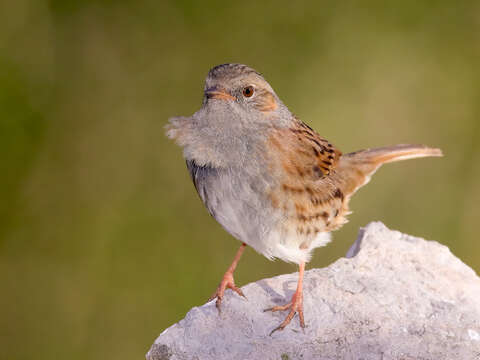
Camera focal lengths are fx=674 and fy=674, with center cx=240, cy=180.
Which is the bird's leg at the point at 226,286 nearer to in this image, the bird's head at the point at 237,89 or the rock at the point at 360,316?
the rock at the point at 360,316

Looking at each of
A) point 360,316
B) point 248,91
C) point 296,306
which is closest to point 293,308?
point 296,306

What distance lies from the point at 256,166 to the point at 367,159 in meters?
0.97

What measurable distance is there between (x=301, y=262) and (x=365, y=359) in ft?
2.15

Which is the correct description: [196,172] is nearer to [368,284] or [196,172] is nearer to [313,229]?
[313,229]

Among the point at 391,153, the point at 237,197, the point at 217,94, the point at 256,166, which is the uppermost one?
the point at 391,153

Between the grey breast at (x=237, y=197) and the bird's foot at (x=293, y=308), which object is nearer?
the grey breast at (x=237, y=197)

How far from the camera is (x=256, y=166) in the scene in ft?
10.6

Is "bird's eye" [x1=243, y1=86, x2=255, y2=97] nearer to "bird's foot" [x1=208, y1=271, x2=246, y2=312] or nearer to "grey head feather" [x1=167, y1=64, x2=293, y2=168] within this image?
"grey head feather" [x1=167, y1=64, x2=293, y2=168]

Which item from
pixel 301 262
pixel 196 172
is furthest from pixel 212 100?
pixel 301 262

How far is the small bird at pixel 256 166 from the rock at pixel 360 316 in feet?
0.38

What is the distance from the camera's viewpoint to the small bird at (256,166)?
321 cm

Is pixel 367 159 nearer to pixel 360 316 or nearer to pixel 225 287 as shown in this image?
pixel 360 316

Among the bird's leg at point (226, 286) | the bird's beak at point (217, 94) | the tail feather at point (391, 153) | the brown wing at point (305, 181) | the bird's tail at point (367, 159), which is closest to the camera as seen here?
the bird's beak at point (217, 94)

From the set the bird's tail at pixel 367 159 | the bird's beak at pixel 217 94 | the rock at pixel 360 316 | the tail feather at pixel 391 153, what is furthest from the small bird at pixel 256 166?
the tail feather at pixel 391 153
